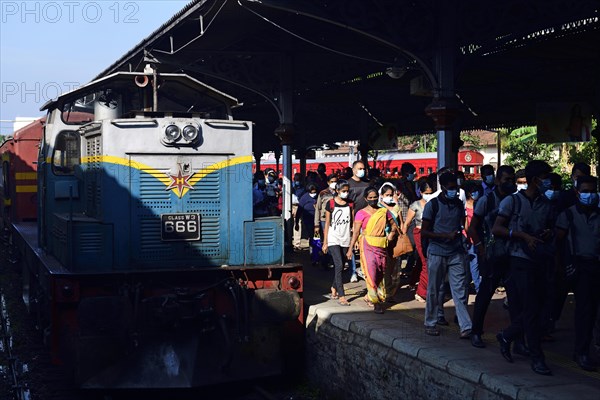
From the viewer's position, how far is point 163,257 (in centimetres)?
880

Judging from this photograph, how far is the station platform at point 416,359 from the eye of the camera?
20.2ft

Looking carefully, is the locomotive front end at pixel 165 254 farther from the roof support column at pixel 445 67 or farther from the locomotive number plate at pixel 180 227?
the roof support column at pixel 445 67

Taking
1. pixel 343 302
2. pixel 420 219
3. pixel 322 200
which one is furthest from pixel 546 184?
pixel 322 200

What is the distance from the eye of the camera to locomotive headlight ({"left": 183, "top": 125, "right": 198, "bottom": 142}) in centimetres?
866

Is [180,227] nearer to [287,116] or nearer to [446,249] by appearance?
[446,249]

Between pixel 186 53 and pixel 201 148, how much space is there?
7808 mm

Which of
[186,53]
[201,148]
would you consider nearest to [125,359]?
[201,148]

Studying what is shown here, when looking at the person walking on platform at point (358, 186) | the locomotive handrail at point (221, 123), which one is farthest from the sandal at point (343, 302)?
the locomotive handrail at point (221, 123)

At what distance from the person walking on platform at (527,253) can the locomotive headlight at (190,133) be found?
138 inches

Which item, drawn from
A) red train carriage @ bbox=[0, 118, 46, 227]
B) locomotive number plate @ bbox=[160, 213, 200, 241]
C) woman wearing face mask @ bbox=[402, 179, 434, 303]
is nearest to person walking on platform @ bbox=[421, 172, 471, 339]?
woman wearing face mask @ bbox=[402, 179, 434, 303]

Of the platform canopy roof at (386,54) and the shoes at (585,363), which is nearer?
the shoes at (585,363)

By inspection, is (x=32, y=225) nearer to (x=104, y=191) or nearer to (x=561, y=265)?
(x=104, y=191)

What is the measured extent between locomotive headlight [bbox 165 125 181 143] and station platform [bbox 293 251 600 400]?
2.73m

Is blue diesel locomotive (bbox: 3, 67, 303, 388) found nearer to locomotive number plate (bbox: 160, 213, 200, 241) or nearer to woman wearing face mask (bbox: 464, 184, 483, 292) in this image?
locomotive number plate (bbox: 160, 213, 200, 241)
